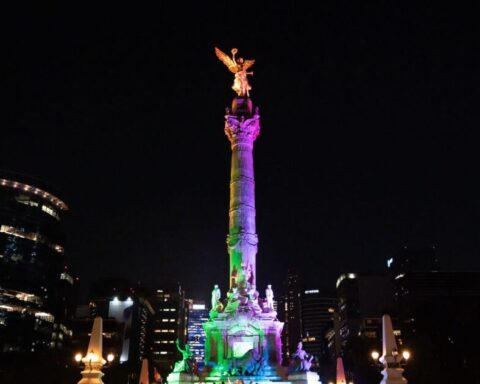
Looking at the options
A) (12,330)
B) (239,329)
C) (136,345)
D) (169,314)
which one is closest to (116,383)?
(239,329)

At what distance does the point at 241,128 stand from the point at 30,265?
4128cm

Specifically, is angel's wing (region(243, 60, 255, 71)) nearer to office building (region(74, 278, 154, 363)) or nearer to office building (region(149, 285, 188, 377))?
office building (region(74, 278, 154, 363))

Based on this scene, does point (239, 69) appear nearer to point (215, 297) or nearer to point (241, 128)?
point (241, 128)

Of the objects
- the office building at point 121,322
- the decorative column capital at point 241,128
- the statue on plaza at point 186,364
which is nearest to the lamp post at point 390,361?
the statue on plaza at point 186,364

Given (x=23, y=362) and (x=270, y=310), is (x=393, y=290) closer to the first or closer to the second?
(x=270, y=310)

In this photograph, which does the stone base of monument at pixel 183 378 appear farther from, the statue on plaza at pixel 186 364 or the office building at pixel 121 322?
the office building at pixel 121 322

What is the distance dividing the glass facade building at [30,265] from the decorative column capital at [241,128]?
127 ft

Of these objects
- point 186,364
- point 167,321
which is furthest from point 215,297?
point 167,321

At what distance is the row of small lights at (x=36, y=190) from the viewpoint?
73.6 metres

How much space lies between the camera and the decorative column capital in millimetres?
48312

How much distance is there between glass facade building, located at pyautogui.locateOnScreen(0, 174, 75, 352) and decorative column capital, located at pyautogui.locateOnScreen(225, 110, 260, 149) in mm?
38764

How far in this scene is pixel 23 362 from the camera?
133 feet

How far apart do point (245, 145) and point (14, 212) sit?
40.4 metres

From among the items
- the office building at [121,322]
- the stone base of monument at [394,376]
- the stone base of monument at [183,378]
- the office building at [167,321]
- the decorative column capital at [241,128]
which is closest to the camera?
the stone base of monument at [394,376]
